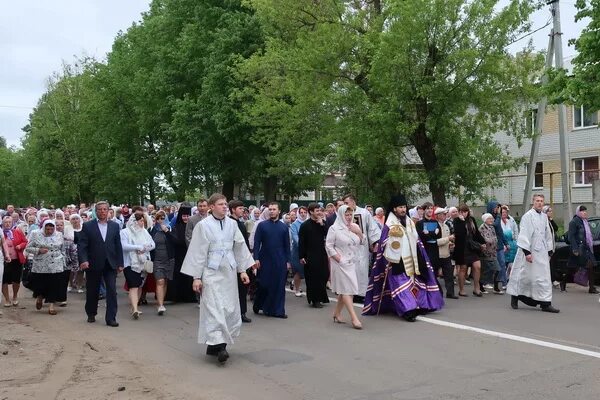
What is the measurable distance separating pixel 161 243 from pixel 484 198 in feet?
41.5

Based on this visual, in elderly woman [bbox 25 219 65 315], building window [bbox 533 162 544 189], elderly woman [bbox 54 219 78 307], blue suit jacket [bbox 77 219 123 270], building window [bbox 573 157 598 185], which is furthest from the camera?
building window [bbox 533 162 544 189]

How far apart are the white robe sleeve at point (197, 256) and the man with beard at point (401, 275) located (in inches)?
145

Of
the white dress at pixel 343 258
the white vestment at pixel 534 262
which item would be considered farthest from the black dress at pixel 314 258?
the white vestment at pixel 534 262

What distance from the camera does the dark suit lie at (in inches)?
394

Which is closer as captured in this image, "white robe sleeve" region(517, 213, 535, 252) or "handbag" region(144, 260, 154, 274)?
"white robe sleeve" region(517, 213, 535, 252)

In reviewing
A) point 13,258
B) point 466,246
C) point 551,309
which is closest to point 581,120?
point 466,246

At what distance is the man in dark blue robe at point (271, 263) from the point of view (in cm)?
1075

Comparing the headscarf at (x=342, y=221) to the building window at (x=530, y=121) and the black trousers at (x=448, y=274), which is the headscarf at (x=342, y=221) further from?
the building window at (x=530, y=121)

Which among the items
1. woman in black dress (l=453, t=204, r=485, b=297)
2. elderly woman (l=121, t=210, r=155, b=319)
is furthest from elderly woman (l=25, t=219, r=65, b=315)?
woman in black dress (l=453, t=204, r=485, b=297)

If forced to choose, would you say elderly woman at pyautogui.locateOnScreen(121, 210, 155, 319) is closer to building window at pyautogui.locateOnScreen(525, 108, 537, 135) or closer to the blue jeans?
the blue jeans

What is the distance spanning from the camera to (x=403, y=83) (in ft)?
60.6

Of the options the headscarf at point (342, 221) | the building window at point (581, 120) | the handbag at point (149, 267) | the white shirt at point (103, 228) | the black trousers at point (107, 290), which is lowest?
the black trousers at point (107, 290)

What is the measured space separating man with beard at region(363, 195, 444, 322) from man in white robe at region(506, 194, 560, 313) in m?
1.52

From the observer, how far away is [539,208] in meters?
11.2
